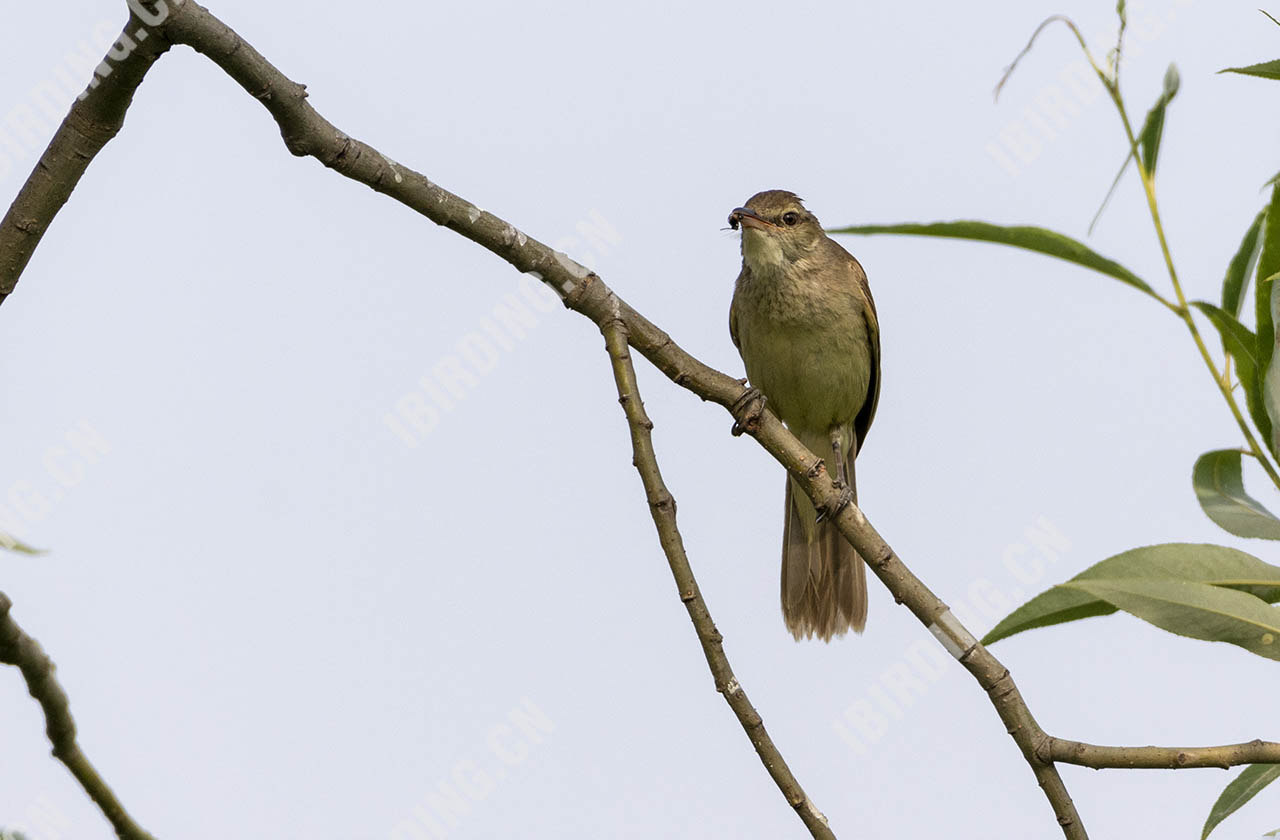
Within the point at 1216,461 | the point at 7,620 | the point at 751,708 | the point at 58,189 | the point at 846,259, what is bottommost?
the point at 7,620

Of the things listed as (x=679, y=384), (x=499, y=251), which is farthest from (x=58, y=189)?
(x=679, y=384)

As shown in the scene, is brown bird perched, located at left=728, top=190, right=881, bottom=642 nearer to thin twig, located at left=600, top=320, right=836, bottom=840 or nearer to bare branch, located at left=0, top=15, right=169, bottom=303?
thin twig, located at left=600, top=320, right=836, bottom=840

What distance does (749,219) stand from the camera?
21.2 ft

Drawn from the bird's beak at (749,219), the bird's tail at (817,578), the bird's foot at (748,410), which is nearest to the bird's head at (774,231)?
the bird's beak at (749,219)

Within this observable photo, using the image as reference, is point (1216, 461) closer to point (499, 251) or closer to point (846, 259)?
point (499, 251)

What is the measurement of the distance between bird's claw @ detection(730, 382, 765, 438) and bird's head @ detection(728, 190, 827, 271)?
10.3 ft

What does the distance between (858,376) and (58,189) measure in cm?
493

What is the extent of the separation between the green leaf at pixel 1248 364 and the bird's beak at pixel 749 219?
4.00 meters

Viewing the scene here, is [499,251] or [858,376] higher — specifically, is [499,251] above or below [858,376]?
below

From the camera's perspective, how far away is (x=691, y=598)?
8.57ft

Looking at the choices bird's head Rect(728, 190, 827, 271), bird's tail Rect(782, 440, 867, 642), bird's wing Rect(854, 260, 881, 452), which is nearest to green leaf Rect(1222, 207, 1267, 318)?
bird's head Rect(728, 190, 827, 271)

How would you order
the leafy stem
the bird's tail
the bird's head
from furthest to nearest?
the bird's tail
the bird's head
the leafy stem

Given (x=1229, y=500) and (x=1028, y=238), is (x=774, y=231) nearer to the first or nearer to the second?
(x=1229, y=500)

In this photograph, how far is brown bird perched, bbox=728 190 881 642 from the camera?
21.8 feet
